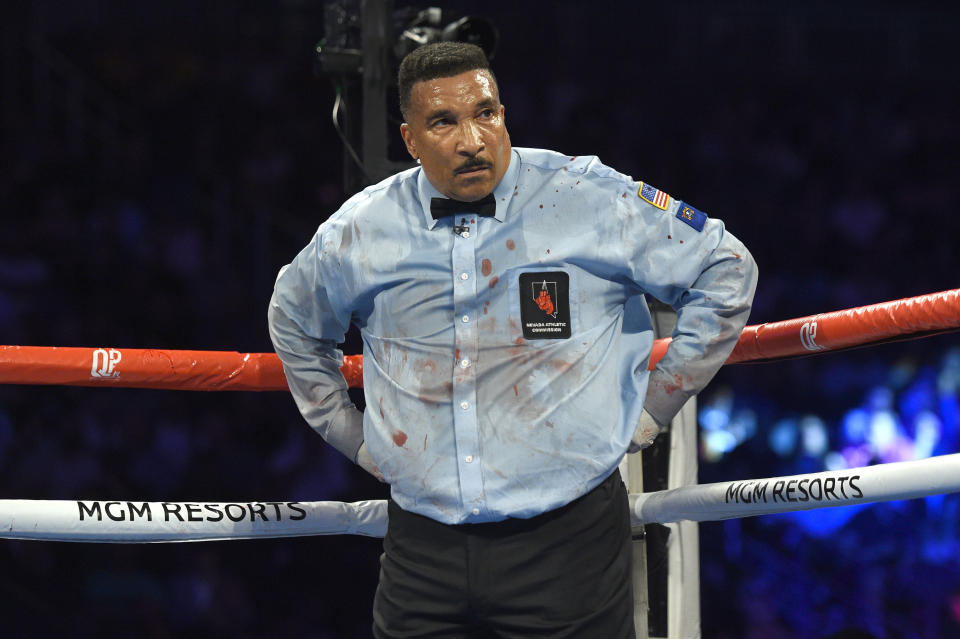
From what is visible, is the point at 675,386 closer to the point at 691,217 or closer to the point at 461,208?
the point at 691,217

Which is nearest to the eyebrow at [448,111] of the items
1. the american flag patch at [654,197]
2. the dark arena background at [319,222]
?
the american flag patch at [654,197]

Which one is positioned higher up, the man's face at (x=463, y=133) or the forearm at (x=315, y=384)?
the man's face at (x=463, y=133)

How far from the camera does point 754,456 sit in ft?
18.4

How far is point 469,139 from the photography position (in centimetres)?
146

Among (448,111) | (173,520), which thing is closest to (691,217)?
(448,111)

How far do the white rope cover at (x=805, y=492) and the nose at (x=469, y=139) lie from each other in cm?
58

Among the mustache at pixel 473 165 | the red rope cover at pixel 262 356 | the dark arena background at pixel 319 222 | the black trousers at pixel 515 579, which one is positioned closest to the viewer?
the black trousers at pixel 515 579

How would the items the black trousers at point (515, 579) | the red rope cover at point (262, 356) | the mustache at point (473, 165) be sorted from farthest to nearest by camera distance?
1. the red rope cover at point (262, 356)
2. the mustache at point (473, 165)
3. the black trousers at point (515, 579)

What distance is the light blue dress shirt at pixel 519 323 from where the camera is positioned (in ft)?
4.57

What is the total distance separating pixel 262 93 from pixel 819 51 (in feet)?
12.4

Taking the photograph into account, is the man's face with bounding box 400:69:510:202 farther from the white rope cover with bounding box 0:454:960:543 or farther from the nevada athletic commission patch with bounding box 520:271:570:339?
the white rope cover with bounding box 0:454:960:543

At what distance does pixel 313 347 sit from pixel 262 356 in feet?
0.78

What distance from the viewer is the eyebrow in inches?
57.8

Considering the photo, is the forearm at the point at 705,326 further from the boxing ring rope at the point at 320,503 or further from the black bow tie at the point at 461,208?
the black bow tie at the point at 461,208
